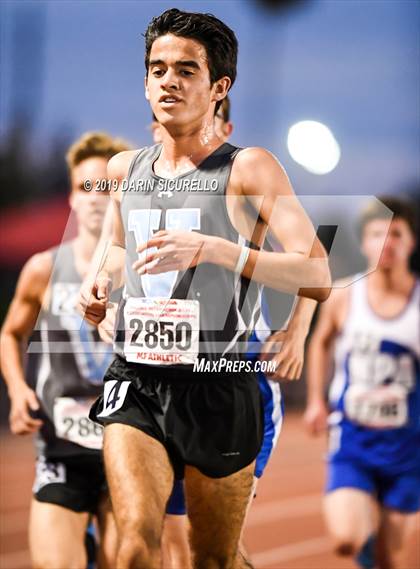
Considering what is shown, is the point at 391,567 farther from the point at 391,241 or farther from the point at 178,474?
the point at 178,474

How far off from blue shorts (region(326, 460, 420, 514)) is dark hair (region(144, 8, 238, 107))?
201 centimetres

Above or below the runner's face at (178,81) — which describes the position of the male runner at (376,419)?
below

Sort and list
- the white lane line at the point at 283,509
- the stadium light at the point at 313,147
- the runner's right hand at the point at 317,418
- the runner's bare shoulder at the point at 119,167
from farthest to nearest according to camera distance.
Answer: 1. the white lane line at the point at 283,509
2. the runner's right hand at the point at 317,418
3. the stadium light at the point at 313,147
4. the runner's bare shoulder at the point at 119,167

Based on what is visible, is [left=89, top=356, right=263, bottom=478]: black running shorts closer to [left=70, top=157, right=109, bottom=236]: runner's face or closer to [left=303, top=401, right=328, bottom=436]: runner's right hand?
[left=70, top=157, right=109, bottom=236]: runner's face

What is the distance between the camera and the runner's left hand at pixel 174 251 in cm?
311

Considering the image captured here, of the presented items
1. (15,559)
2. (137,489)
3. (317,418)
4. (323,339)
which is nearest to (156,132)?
(137,489)

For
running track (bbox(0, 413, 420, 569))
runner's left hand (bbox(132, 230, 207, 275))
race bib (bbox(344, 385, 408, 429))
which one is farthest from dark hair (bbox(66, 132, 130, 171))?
running track (bbox(0, 413, 420, 569))

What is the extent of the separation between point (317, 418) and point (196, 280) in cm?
151

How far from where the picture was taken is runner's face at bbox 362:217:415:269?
4.37 meters

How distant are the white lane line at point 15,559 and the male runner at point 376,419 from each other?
185 centimetres

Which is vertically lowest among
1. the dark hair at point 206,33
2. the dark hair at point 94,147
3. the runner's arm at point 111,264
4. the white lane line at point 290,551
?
the white lane line at point 290,551

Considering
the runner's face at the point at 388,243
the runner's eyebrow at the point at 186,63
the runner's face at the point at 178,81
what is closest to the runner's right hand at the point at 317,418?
the runner's face at the point at 388,243

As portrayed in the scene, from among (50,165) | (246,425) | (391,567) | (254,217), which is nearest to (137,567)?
(246,425)

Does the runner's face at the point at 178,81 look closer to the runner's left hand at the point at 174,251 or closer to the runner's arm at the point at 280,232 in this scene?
the runner's arm at the point at 280,232
